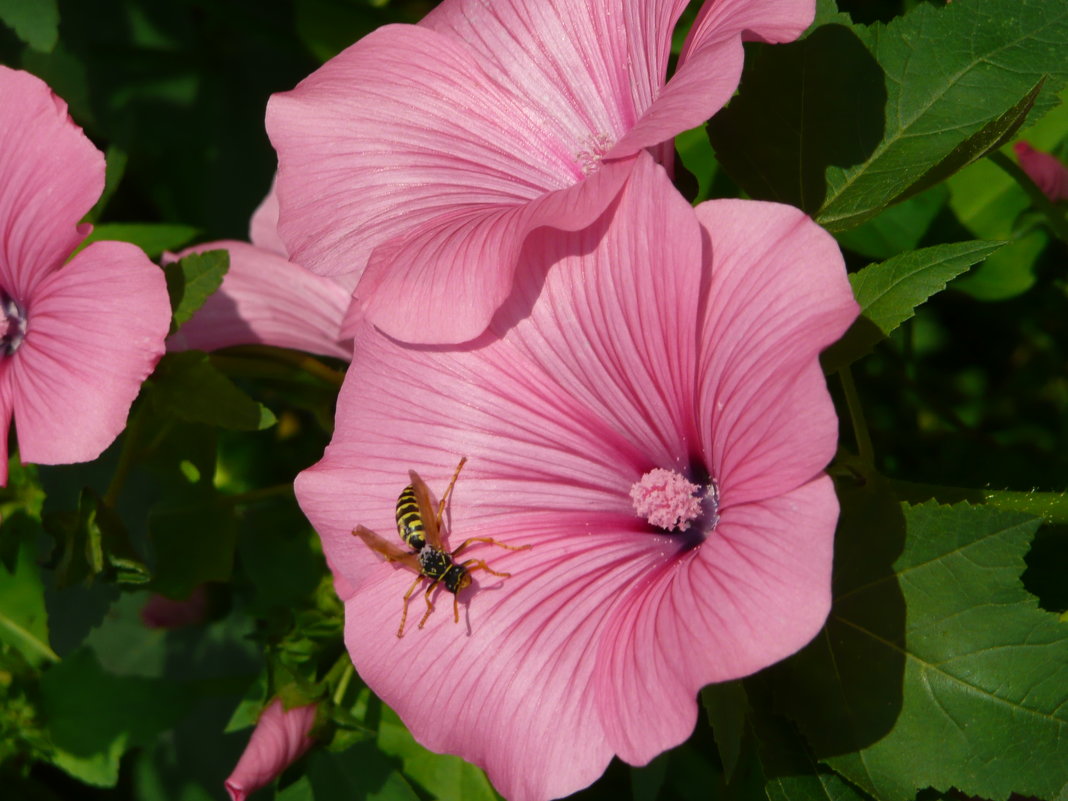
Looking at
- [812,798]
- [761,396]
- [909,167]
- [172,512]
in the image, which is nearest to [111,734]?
[172,512]

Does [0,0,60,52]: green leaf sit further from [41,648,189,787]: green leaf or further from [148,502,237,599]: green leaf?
[41,648,189,787]: green leaf

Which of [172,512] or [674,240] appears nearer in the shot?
[674,240]

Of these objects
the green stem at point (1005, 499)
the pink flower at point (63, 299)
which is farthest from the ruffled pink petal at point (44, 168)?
the green stem at point (1005, 499)

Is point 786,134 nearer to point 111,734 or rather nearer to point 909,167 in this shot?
point 909,167

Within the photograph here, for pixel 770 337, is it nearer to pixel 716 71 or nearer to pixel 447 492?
pixel 716 71

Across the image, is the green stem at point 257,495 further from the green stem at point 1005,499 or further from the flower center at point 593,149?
the green stem at point 1005,499

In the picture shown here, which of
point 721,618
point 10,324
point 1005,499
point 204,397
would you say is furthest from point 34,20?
point 1005,499
